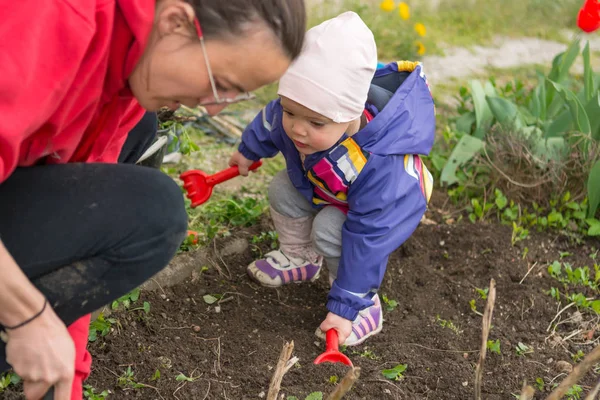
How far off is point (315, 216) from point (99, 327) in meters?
0.79

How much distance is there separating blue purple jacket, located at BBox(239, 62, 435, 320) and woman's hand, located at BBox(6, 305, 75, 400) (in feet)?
3.24

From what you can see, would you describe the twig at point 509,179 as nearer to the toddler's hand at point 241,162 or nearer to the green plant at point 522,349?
the green plant at point 522,349

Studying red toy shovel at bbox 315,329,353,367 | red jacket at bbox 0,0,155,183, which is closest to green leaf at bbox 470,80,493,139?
red toy shovel at bbox 315,329,353,367

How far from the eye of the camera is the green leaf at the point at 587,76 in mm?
3021

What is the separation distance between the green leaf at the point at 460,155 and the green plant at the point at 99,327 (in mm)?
1616

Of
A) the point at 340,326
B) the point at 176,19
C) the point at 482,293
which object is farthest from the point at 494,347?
the point at 176,19

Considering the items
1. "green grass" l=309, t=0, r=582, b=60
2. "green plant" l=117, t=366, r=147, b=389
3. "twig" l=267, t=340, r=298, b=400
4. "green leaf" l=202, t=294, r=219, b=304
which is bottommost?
"green grass" l=309, t=0, r=582, b=60

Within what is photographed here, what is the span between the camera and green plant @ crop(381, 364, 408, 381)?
6.77 ft

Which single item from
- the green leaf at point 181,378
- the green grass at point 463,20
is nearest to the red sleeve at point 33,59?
the green leaf at point 181,378

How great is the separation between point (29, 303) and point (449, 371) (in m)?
1.28

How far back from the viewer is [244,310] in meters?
2.31

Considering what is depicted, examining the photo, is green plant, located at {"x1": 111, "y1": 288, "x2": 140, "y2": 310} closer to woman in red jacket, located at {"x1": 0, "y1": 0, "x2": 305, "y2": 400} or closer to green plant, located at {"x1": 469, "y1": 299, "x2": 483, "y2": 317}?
woman in red jacket, located at {"x1": 0, "y1": 0, "x2": 305, "y2": 400}

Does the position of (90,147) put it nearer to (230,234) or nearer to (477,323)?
(230,234)

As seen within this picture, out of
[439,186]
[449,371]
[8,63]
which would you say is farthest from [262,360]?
[439,186]
